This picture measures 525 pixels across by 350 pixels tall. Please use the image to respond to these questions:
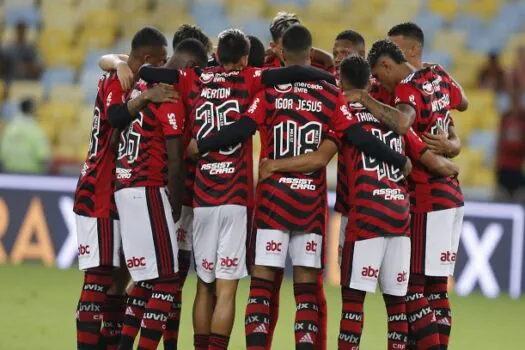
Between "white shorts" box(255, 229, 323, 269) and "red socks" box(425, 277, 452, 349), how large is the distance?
1.00 m

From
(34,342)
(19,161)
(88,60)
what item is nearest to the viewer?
(34,342)

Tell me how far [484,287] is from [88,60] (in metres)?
7.47

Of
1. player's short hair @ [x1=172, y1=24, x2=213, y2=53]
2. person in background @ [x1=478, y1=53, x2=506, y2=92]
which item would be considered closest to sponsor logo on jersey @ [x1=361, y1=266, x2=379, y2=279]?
player's short hair @ [x1=172, y1=24, x2=213, y2=53]

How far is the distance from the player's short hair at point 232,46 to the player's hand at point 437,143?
141 cm

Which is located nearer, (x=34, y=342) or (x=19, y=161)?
(x=34, y=342)

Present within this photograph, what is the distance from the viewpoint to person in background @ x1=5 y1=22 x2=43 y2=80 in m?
18.6

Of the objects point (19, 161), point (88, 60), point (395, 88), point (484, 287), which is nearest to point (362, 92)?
point (395, 88)

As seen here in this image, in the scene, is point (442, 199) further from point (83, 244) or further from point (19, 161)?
point (19, 161)

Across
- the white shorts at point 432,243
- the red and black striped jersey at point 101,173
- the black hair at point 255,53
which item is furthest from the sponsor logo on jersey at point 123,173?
the white shorts at point 432,243

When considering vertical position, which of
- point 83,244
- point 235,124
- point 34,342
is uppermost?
point 235,124

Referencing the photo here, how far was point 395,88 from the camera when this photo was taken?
9.11 metres

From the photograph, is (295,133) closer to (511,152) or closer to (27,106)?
(27,106)

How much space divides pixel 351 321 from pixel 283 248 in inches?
26.0

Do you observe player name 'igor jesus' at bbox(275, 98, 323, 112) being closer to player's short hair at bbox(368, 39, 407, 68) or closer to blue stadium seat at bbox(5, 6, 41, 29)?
player's short hair at bbox(368, 39, 407, 68)
